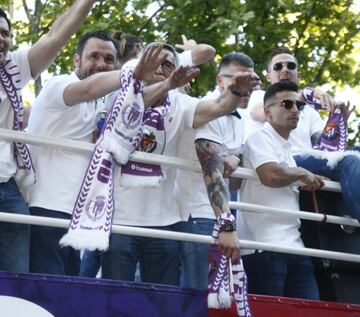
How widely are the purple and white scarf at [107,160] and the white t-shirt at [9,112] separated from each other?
0.40m

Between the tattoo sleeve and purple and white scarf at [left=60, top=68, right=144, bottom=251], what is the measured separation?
45 cm

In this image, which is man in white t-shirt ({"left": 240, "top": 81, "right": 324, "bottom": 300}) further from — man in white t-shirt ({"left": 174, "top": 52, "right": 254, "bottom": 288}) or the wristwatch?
the wristwatch

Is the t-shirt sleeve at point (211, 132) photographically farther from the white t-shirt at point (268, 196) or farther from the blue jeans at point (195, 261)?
the blue jeans at point (195, 261)

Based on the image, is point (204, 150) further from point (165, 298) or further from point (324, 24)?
point (324, 24)

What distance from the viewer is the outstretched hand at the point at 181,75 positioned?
4.73m

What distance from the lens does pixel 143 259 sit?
5.11m

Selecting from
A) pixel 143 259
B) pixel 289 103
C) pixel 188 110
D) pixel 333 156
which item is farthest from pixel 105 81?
pixel 333 156

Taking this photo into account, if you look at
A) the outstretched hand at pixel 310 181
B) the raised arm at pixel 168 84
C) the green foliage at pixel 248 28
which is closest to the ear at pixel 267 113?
the outstretched hand at pixel 310 181

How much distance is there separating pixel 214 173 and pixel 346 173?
1016mm

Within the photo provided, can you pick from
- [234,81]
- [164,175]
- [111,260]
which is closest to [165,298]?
[111,260]

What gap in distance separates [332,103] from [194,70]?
1.73 metres

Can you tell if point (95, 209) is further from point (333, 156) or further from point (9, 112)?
point (333, 156)

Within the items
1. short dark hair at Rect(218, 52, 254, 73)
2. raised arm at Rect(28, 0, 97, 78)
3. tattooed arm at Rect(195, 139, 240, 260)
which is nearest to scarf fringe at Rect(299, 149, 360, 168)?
short dark hair at Rect(218, 52, 254, 73)

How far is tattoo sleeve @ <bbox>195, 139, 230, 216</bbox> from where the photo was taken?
496cm
